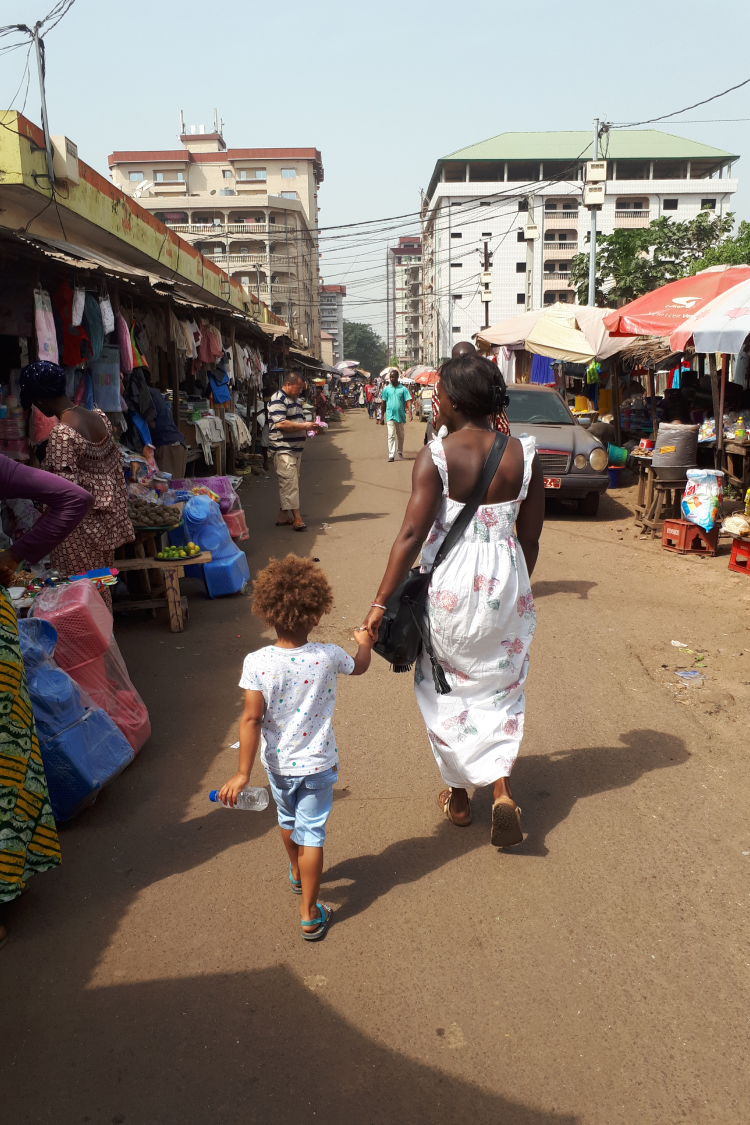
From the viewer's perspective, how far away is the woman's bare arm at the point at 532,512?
11.0 ft

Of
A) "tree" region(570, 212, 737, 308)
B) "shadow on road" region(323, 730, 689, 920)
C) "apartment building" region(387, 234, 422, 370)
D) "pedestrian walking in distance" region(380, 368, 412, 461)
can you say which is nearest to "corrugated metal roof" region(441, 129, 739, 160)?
"apartment building" region(387, 234, 422, 370)

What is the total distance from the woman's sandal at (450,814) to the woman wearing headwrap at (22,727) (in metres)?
1.63

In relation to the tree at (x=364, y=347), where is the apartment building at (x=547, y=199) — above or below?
above

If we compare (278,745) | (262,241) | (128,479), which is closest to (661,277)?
(128,479)

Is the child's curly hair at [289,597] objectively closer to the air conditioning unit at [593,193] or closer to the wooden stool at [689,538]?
the wooden stool at [689,538]

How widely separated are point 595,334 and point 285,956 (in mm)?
11396

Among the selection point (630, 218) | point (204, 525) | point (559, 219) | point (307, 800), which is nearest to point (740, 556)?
point (204, 525)

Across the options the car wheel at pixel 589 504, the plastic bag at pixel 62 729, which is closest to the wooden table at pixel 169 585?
the plastic bag at pixel 62 729

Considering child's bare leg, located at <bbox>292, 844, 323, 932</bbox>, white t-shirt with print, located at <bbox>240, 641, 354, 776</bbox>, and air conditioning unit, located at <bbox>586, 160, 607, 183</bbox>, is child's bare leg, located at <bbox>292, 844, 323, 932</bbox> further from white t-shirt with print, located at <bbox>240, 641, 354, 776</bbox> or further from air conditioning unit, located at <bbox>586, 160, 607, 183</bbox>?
air conditioning unit, located at <bbox>586, 160, 607, 183</bbox>

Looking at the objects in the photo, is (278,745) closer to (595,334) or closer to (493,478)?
(493,478)

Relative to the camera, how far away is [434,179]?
91875 mm

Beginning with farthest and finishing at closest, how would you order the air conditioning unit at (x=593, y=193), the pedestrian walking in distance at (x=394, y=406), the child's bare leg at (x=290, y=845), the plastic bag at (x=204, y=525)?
the air conditioning unit at (x=593, y=193) < the pedestrian walking in distance at (x=394, y=406) < the plastic bag at (x=204, y=525) < the child's bare leg at (x=290, y=845)

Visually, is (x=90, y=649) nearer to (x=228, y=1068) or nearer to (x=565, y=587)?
(x=228, y=1068)

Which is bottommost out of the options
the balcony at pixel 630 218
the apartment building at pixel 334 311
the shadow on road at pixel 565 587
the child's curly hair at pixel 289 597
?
the shadow on road at pixel 565 587
